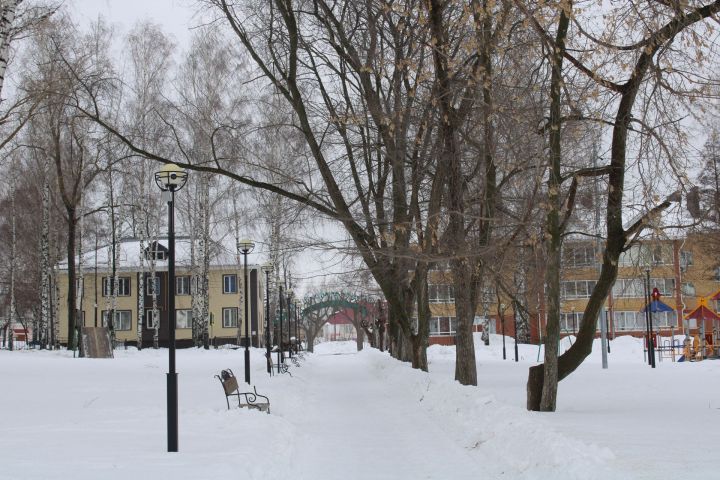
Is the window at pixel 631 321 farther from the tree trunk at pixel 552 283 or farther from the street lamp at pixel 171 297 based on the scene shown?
the street lamp at pixel 171 297

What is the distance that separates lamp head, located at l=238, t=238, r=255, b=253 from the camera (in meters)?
21.3

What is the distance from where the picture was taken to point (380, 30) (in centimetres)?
1944

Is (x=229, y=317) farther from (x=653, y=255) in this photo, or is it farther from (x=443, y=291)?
(x=653, y=255)

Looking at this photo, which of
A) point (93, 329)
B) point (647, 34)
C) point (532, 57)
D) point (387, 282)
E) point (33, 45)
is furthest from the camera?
point (93, 329)

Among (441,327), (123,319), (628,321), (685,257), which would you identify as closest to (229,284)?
(123,319)

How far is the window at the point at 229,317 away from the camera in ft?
196

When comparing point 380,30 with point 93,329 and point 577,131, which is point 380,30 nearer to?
point 577,131

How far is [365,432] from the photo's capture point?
12.5 metres

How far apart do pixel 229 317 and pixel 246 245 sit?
1549 inches

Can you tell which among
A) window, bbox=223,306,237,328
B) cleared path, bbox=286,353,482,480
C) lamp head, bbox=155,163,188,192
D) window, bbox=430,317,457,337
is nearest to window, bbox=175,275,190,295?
window, bbox=223,306,237,328

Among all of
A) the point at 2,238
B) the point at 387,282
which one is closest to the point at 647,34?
the point at 387,282

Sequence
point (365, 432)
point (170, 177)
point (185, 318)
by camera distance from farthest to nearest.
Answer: point (185, 318), point (365, 432), point (170, 177)

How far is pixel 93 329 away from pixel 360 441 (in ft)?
84.4

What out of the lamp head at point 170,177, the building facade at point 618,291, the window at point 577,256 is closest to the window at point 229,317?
the building facade at point 618,291
